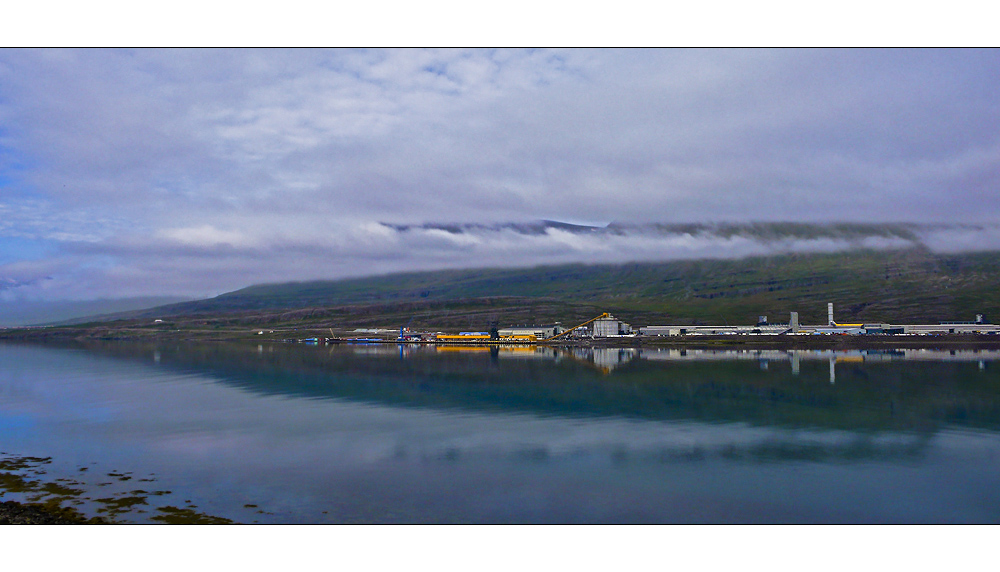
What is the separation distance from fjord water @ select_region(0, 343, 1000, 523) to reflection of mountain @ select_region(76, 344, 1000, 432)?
12.6 inches

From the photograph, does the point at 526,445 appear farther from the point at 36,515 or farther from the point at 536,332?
the point at 536,332

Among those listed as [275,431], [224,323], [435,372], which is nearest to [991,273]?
[435,372]

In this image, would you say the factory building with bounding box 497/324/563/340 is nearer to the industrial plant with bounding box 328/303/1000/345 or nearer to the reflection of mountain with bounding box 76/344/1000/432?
the industrial plant with bounding box 328/303/1000/345

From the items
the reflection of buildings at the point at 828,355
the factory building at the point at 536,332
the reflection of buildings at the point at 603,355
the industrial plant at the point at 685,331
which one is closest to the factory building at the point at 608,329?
the industrial plant at the point at 685,331

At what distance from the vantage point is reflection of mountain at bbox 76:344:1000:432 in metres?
39.6

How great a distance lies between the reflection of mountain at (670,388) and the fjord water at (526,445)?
1.05 ft

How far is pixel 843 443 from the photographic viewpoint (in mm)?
31000

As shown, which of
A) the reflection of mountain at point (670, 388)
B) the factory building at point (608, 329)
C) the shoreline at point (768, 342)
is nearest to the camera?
the reflection of mountain at point (670, 388)

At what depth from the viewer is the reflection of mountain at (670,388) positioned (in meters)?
39.6

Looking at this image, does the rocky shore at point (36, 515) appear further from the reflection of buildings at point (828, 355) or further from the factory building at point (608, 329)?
the factory building at point (608, 329)

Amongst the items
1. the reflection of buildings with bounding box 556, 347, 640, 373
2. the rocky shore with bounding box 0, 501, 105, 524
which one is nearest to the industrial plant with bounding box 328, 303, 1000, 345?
the reflection of buildings with bounding box 556, 347, 640, 373

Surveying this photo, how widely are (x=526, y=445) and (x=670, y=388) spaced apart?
26243mm

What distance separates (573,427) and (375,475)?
48.8ft

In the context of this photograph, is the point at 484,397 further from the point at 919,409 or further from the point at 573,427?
the point at 919,409
